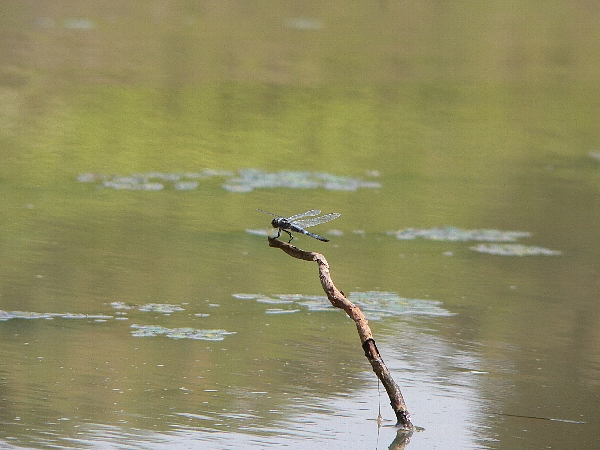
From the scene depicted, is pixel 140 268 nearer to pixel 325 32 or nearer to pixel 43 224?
pixel 43 224

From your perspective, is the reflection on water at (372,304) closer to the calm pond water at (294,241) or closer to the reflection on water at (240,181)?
the calm pond water at (294,241)

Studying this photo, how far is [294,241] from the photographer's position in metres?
7.88

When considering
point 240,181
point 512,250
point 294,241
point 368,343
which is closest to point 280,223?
point 368,343

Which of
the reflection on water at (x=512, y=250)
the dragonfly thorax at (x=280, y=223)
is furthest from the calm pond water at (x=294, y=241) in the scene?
the dragonfly thorax at (x=280, y=223)

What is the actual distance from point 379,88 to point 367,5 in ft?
24.0

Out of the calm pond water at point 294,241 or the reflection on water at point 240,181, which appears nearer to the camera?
the calm pond water at point 294,241

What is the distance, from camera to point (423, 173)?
33.9 ft

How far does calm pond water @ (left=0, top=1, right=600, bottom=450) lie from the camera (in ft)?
15.9

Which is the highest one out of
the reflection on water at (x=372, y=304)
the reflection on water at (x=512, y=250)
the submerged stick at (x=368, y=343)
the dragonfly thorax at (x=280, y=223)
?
the dragonfly thorax at (x=280, y=223)

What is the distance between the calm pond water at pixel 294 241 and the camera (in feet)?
15.9

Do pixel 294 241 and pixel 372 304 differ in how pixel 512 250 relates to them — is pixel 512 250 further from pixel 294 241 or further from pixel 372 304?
pixel 372 304

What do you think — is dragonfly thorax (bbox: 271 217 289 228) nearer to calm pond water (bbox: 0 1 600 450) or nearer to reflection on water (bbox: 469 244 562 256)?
calm pond water (bbox: 0 1 600 450)

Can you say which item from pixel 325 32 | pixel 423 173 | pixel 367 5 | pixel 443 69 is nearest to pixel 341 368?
pixel 423 173

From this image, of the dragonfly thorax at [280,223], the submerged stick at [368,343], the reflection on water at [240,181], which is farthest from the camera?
the reflection on water at [240,181]
